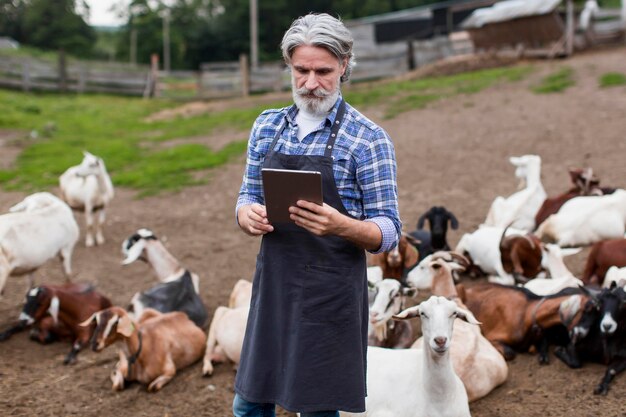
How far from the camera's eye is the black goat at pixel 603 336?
446cm

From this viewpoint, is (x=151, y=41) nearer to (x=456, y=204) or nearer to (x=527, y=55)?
(x=527, y=55)

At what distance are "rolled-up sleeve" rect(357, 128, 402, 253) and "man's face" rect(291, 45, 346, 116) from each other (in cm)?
22

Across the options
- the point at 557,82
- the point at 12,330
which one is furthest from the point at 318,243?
the point at 557,82

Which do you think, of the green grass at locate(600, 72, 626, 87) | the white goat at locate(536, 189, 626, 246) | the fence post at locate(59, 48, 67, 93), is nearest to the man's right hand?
the white goat at locate(536, 189, 626, 246)

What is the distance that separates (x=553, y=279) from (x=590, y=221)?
1583 millimetres

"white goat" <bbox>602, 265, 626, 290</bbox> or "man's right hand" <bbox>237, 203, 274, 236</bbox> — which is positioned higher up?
"man's right hand" <bbox>237, 203, 274, 236</bbox>

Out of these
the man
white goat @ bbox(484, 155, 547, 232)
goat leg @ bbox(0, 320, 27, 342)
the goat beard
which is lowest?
goat leg @ bbox(0, 320, 27, 342)

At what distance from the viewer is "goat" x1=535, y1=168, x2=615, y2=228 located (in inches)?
310

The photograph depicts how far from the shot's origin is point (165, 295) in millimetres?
6066

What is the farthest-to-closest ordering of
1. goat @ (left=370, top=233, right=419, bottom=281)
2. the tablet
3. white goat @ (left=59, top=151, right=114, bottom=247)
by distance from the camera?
white goat @ (left=59, top=151, right=114, bottom=247), goat @ (left=370, top=233, right=419, bottom=281), the tablet

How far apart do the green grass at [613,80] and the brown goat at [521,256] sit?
28.7 feet

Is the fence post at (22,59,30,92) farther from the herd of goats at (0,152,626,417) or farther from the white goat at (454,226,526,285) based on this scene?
the white goat at (454,226,526,285)

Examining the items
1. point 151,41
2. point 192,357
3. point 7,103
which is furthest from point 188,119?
point 151,41

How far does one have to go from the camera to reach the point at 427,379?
12.3 ft
